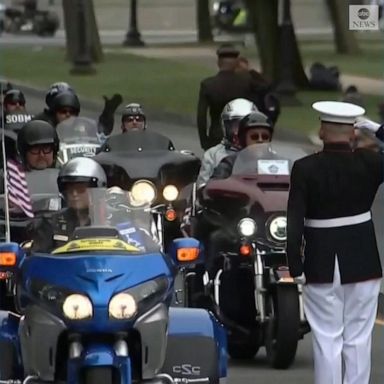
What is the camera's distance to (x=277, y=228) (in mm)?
9609

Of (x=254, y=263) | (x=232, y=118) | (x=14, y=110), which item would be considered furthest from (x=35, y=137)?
(x=14, y=110)

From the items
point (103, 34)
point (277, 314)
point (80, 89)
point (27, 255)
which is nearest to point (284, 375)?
point (277, 314)

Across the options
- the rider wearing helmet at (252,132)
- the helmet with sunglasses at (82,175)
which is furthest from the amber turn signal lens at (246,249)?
the helmet with sunglasses at (82,175)

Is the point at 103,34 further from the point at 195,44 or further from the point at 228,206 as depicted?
the point at 228,206

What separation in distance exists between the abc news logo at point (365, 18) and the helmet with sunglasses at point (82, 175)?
2.63 meters

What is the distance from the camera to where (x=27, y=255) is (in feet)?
23.6

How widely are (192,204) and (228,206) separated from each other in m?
0.44

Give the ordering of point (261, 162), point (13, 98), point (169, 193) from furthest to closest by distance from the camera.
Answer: point (13, 98), point (169, 193), point (261, 162)

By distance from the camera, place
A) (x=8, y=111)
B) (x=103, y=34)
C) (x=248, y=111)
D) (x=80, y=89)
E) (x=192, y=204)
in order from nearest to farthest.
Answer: (x=192, y=204) → (x=248, y=111) → (x=8, y=111) → (x=80, y=89) → (x=103, y=34)

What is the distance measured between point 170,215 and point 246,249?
0.77m

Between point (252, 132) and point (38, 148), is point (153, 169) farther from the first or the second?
point (38, 148)

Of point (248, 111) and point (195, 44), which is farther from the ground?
point (248, 111)

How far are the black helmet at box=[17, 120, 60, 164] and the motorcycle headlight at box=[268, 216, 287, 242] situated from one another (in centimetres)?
152

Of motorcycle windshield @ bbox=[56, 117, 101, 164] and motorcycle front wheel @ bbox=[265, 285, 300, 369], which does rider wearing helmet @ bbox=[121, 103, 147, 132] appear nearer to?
motorcycle windshield @ bbox=[56, 117, 101, 164]
